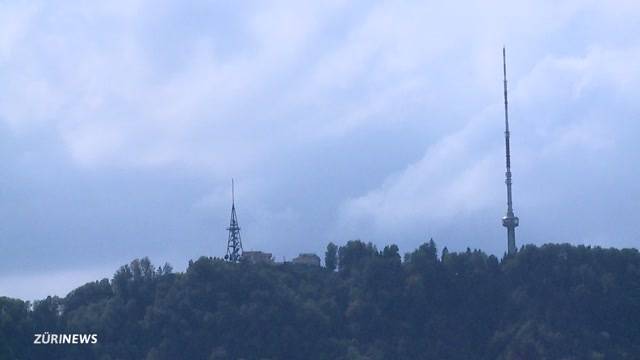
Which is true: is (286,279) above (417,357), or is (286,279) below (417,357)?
above

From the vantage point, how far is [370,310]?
110 meters

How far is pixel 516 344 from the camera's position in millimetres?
106000

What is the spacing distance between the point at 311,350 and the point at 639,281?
28.8 metres

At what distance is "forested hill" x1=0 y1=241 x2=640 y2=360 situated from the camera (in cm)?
10256

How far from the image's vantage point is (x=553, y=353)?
342ft

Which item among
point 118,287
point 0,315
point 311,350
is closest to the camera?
point 0,315

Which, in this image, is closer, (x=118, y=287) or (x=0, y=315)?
(x=0, y=315)

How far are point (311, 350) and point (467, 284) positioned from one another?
1746 cm

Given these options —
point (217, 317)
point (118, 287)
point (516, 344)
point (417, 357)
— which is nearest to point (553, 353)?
point (516, 344)

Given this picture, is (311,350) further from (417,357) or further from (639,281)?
(639,281)

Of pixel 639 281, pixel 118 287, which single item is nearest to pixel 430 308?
pixel 639 281

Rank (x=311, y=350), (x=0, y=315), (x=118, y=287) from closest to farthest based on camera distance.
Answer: (x=0, y=315) < (x=311, y=350) < (x=118, y=287)

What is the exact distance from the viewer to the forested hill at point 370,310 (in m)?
103

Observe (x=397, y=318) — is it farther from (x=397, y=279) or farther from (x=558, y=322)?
(x=558, y=322)
